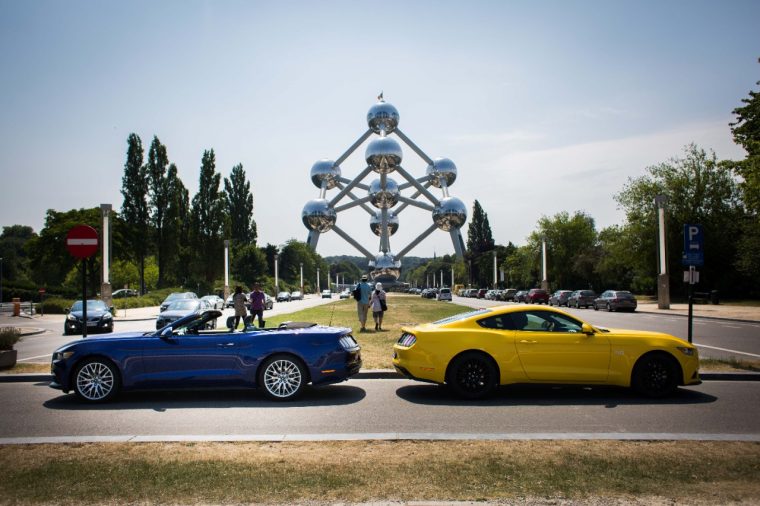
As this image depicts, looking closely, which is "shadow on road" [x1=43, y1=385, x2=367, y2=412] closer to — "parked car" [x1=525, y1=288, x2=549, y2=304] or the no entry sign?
the no entry sign

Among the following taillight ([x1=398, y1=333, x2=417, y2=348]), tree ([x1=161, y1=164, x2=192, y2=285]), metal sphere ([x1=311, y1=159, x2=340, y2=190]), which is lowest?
taillight ([x1=398, y1=333, x2=417, y2=348])

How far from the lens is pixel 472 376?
941cm

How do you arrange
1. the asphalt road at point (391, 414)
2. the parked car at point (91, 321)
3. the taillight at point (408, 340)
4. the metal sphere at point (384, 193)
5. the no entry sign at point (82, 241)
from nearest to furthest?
the asphalt road at point (391, 414) < the taillight at point (408, 340) < the no entry sign at point (82, 241) < the parked car at point (91, 321) < the metal sphere at point (384, 193)

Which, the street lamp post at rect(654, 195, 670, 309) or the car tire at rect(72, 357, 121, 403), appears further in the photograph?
the street lamp post at rect(654, 195, 670, 309)

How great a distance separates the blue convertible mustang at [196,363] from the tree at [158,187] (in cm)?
5913

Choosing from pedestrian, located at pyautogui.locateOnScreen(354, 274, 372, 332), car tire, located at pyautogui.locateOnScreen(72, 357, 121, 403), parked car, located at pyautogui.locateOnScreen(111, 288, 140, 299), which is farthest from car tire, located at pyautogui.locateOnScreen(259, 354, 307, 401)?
parked car, located at pyautogui.locateOnScreen(111, 288, 140, 299)

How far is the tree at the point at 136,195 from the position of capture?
6266 cm

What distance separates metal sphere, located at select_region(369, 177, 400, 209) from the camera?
85125 millimetres

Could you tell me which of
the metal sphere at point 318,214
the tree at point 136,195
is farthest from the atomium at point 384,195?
the tree at point 136,195

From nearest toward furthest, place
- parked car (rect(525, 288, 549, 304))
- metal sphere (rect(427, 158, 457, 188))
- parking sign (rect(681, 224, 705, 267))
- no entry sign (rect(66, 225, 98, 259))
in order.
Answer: no entry sign (rect(66, 225, 98, 259)) → parking sign (rect(681, 224, 705, 267)) → parked car (rect(525, 288, 549, 304)) → metal sphere (rect(427, 158, 457, 188))

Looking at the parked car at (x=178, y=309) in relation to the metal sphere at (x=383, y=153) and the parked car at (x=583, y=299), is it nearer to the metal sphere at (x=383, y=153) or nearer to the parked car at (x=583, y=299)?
the parked car at (x=583, y=299)

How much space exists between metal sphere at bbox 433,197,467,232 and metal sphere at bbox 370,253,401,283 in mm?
9318

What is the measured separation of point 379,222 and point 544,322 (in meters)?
81.0

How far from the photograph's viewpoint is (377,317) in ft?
74.1
